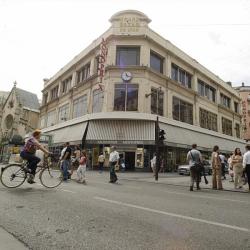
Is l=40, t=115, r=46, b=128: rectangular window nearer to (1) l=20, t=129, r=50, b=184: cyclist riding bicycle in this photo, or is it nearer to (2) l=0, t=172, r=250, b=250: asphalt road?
(1) l=20, t=129, r=50, b=184: cyclist riding bicycle

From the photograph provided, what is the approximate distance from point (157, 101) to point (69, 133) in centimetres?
1029

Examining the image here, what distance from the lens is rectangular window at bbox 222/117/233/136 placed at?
41.9 m

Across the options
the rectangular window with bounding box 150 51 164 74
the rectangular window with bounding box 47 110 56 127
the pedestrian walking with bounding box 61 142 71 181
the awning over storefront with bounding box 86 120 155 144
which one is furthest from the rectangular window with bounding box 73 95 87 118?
the pedestrian walking with bounding box 61 142 71 181

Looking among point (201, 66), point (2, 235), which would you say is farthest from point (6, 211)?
point (201, 66)

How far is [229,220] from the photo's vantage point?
15.9 ft

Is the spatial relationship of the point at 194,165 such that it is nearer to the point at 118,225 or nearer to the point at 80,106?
the point at 118,225

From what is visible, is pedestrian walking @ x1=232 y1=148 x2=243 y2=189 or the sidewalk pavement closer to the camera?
the sidewalk pavement

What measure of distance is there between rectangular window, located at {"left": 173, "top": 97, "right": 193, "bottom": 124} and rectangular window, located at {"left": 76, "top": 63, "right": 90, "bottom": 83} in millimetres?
10654

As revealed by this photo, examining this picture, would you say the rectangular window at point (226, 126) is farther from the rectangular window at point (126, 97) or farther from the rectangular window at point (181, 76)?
the rectangular window at point (126, 97)

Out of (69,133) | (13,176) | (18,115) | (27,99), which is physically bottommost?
(13,176)

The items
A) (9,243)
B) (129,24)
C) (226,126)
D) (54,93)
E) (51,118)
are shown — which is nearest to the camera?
(9,243)

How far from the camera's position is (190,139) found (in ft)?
99.8

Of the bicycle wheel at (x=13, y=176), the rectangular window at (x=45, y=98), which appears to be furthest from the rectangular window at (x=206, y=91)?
the bicycle wheel at (x=13, y=176)

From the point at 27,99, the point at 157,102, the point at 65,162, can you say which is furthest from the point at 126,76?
the point at 27,99
